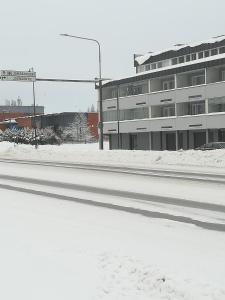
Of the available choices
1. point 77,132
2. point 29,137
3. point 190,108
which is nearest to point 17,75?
point 190,108

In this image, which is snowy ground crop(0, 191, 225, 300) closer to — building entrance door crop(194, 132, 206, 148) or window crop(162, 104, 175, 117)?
building entrance door crop(194, 132, 206, 148)

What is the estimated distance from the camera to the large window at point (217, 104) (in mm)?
57603

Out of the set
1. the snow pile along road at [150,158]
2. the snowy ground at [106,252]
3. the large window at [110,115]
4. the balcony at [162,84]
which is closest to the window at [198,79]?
the balcony at [162,84]

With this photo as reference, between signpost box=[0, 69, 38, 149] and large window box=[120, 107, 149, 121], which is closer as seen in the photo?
signpost box=[0, 69, 38, 149]

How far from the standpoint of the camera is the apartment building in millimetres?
58906

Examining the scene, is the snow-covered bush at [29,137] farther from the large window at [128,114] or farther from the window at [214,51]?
the window at [214,51]

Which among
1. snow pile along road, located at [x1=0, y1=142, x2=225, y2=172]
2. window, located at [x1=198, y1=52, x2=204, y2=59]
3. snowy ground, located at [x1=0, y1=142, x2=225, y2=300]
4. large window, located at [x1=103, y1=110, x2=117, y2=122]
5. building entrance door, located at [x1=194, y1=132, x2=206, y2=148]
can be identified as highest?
window, located at [x1=198, y1=52, x2=204, y2=59]

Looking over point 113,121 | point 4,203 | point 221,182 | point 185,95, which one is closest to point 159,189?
point 221,182

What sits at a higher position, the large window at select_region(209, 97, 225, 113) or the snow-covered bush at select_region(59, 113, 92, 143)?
the large window at select_region(209, 97, 225, 113)

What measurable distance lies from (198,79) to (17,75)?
28276mm

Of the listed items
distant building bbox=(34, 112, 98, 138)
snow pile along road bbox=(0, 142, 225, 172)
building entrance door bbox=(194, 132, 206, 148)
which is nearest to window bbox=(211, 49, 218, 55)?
building entrance door bbox=(194, 132, 206, 148)

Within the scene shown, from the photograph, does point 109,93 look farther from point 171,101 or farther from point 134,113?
point 171,101

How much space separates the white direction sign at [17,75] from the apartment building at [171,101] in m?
24.4

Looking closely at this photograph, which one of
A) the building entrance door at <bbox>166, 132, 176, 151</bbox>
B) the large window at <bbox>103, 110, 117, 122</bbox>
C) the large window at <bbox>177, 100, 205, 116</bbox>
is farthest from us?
the large window at <bbox>103, 110, 117, 122</bbox>
